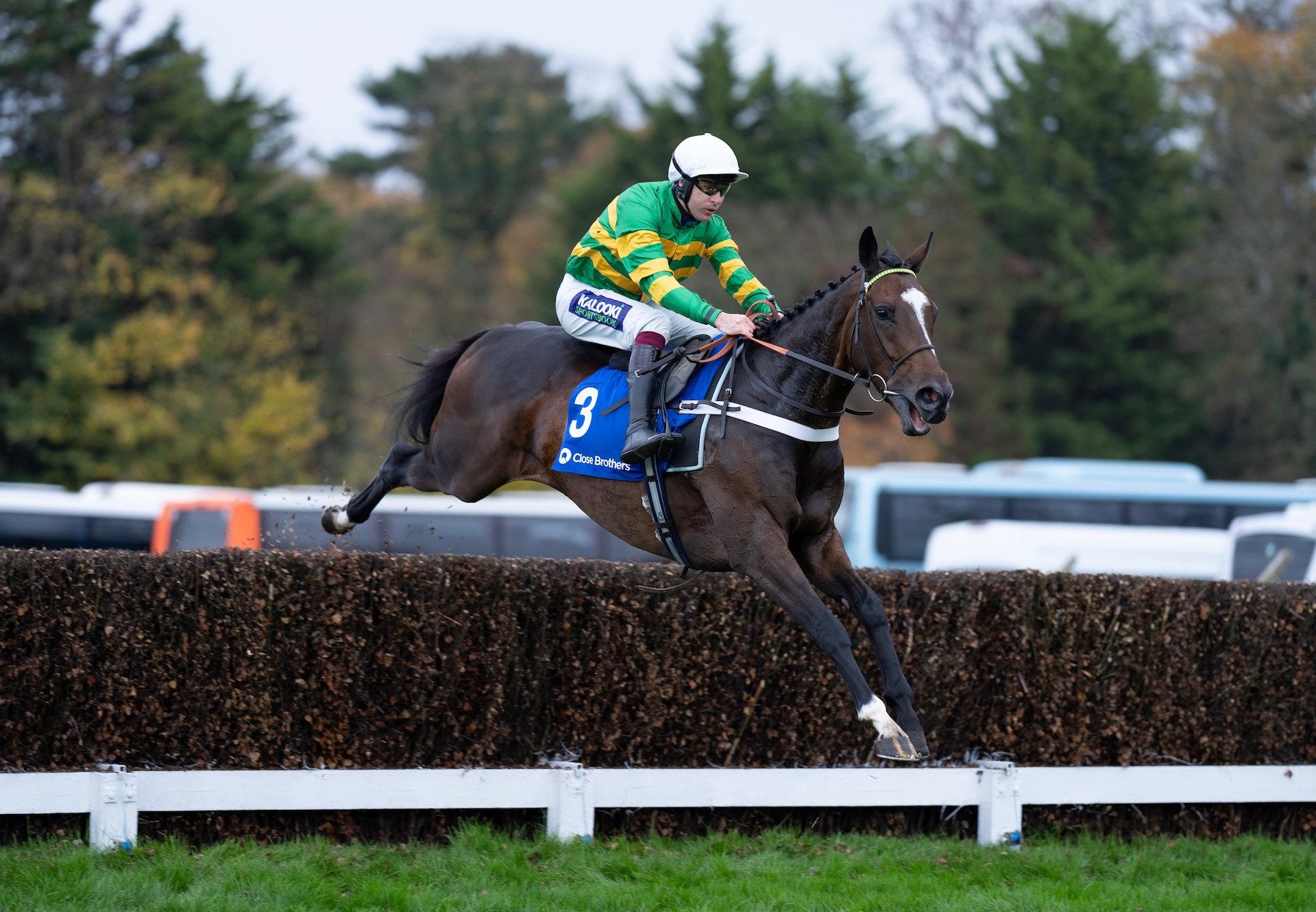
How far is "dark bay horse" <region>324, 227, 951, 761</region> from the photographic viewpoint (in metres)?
5.90

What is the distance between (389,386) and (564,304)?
30913mm

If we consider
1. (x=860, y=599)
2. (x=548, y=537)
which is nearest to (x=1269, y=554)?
(x=548, y=537)

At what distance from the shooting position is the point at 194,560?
23.0 feet

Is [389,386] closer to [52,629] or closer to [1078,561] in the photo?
[1078,561]

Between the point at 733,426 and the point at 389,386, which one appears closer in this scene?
the point at 733,426

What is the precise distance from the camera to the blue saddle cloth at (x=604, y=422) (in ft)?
21.6

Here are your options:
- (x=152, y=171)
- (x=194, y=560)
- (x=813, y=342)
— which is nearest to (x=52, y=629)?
(x=194, y=560)

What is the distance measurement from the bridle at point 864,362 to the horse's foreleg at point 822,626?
0.68 m

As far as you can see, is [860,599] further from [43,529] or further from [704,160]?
[43,529]

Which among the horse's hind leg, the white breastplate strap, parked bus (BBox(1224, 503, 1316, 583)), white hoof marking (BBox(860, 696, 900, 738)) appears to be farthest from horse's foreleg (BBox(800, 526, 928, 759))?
parked bus (BBox(1224, 503, 1316, 583))

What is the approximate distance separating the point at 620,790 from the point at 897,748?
190 centimetres

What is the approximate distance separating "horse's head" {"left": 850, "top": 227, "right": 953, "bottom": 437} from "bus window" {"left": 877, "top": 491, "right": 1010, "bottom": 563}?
16625mm

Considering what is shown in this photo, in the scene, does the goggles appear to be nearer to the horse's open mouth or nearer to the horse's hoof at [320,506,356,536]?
the horse's open mouth

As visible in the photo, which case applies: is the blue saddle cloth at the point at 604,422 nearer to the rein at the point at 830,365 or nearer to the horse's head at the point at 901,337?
the rein at the point at 830,365
